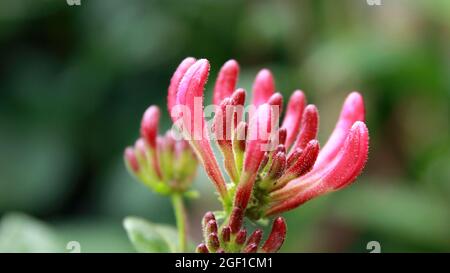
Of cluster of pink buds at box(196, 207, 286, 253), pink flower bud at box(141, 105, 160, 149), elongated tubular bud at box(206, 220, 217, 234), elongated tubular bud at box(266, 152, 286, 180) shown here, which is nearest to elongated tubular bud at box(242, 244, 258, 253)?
cluster of pink buds at box(196, 207, 286, 253)

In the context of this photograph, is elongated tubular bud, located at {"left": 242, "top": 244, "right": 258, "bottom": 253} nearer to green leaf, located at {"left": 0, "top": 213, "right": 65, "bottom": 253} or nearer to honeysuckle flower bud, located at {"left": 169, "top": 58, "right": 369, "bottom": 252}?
honeysuckle flower bud, located at {"left": 169, "top": 58, "right": 369, "bottom": 252}

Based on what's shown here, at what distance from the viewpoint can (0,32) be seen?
5430 millimetres

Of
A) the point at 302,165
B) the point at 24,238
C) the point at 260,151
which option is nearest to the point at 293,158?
the point at 302,165

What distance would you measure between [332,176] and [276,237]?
0.85 ft

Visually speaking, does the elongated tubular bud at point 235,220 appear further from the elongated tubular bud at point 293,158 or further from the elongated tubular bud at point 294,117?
the elongated tubular bud at point 294,117

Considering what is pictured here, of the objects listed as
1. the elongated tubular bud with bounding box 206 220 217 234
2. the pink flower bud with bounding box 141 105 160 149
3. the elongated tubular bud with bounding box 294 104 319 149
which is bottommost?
the elongated tubular bud with bounding box 206 220 217 234

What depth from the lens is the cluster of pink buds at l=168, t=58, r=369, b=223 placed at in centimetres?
192

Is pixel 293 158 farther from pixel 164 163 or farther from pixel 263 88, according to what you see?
pixel 164 163

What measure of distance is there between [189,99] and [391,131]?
3.58 m

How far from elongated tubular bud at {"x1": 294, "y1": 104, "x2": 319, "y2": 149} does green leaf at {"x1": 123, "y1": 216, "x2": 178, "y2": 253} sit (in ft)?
1.97

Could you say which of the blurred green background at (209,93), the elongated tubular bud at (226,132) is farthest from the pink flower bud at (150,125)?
the blurred green background at (209,93)

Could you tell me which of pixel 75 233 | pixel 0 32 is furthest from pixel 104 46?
pixel 75 233

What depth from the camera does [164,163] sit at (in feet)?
8.32
